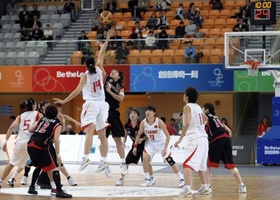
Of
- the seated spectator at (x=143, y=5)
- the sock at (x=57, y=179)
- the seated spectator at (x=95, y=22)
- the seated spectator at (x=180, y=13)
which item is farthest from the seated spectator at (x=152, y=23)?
the sock at (x=57, y=179)

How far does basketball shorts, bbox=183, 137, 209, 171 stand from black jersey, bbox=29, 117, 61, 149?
8.32ft

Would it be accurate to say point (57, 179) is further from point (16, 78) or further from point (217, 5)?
point (217, 5)

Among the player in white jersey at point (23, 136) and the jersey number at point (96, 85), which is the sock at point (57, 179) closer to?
the player in white jersey at point (23, 136)

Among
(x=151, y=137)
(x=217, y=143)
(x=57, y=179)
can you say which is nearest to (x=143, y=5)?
(x=151, y=137)

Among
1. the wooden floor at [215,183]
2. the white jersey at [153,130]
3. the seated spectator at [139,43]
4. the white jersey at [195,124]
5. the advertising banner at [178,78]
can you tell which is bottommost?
the wooden floor at [215,183]

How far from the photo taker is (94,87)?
1562cm

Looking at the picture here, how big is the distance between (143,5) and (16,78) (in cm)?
711

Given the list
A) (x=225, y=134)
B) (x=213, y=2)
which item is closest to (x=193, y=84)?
(x=213, y=2)

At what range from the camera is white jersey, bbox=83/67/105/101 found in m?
15.5

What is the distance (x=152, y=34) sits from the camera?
1182 inches

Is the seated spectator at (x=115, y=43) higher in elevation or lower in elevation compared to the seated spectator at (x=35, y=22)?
lower

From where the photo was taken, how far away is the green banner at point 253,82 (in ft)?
93.0

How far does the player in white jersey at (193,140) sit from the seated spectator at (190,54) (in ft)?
46.2

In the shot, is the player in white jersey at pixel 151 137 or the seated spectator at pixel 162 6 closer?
the player in white jersey at pixel 151 137
